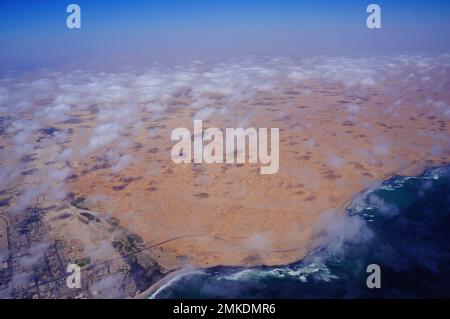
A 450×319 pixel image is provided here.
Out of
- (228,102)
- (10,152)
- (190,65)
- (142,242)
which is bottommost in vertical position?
(142,242)

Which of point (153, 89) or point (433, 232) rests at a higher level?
point (153, 89)

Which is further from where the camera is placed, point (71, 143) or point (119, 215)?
point (71, 143)

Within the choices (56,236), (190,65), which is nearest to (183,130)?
(56,236)

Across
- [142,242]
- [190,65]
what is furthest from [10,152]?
[190,65]

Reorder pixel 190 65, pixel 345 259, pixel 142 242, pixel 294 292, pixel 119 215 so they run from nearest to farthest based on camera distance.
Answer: pixel 294 292 → pixel 345 259 → pixel 142 242 → pixel 119 215 → pixel 190 65

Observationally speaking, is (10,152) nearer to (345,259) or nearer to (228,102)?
(228,102)

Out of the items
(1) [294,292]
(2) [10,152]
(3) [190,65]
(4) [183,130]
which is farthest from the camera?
(3) [190,65]
